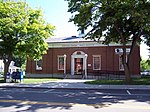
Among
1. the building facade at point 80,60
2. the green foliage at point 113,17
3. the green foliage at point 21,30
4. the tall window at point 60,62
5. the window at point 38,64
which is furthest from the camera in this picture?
the window at point 38,64

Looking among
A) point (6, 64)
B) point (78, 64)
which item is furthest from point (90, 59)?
point (6, 64)

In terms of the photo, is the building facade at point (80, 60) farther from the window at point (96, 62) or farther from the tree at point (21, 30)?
the tree at point (21, 30)

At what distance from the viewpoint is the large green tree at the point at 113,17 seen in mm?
21703

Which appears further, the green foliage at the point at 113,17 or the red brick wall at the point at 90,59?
the red brick wall at the point at 90,59

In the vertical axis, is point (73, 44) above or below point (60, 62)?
above

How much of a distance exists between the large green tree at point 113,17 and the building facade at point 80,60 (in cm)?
859

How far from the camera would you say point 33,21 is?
27.3 meters

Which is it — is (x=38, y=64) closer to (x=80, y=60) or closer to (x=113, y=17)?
(x=80, y=60)

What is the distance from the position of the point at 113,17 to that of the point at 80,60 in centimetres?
1663

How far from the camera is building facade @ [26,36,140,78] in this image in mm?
36688

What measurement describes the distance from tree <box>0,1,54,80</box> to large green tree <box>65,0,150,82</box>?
378 centimetres

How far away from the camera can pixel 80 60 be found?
38.5m

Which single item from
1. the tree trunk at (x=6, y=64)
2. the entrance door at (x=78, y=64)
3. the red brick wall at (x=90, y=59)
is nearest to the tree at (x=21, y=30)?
the tree trunk at (x=6, y=64)

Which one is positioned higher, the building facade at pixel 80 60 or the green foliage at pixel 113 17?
the green foliage at pixel 113 17
